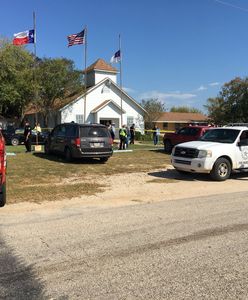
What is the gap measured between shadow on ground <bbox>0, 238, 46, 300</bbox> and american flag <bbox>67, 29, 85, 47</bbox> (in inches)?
1092

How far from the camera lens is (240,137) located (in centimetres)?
1270

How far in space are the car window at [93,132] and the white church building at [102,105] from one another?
73.4 feet

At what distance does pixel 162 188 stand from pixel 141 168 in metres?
4.15

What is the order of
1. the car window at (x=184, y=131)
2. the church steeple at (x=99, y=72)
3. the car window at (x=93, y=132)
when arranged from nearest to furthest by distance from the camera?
the car window at (x=93, y=132)
the car window at (x=184, y=131)
the church steeple at (x=99, y=72)

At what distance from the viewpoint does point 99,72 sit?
42875 mm

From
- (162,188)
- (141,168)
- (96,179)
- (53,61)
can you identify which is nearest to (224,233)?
(162,188)

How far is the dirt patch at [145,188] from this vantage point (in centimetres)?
855

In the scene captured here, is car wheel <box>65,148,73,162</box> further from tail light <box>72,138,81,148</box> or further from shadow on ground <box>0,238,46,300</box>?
shadow on ground <box>0,238,46,300</box>

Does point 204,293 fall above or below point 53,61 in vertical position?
below

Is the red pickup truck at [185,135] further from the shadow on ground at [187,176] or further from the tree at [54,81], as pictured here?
the tree at [54,81]

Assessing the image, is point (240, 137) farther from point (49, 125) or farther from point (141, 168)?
point (49, 125)

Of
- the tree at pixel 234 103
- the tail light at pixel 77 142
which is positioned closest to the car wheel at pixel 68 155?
the tail light at pixel 77 142

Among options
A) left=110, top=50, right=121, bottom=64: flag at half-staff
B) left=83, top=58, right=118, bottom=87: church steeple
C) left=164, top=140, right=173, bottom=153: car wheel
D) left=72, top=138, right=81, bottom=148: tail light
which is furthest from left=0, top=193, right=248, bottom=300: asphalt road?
left=83, top=58, right=118, bottom=87: church steeple

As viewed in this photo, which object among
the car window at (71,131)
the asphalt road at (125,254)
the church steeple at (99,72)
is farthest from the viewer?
the church steeple at (99,72)
